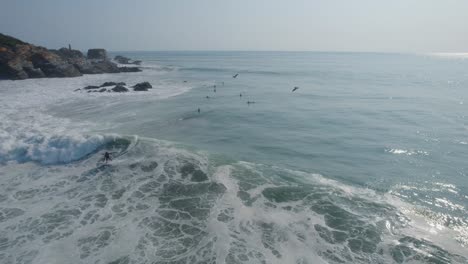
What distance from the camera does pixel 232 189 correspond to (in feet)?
51.4

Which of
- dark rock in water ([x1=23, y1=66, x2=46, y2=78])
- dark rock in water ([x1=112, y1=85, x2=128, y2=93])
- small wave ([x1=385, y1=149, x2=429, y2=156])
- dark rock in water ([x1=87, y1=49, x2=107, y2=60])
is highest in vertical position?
dark rock in water ([x1=87, y1=49, x2=107, y2=60])

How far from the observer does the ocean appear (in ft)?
37.2

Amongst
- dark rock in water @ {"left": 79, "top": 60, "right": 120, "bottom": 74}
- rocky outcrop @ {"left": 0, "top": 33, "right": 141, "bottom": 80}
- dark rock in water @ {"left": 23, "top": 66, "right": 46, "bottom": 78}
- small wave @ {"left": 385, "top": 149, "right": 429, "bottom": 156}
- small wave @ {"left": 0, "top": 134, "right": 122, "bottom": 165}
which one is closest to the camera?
small wave @ {"left": 0, "top": 134, "right": 122, "bottom": 165}

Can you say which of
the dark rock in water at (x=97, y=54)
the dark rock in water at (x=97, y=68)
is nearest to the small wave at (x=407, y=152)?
the dark rock in water at (x=97, y=68)

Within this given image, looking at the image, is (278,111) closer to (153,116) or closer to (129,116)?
(153,116)

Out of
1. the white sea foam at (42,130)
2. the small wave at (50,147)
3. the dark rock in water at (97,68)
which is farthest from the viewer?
the dark rock in water at (97,68)

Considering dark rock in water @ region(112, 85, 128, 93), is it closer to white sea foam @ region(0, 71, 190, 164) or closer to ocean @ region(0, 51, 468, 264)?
white sea foam @ region(0, 71, 190, 164)

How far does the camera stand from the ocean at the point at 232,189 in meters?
11.3

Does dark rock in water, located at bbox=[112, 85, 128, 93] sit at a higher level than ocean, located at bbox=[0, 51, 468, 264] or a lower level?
higher

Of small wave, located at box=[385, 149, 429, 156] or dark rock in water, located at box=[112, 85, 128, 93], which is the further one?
dark rock in water, located at box=[112, 85, 128, 93]

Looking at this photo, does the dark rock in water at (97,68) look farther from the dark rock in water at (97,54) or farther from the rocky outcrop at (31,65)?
the dark rock in water at (97,54)

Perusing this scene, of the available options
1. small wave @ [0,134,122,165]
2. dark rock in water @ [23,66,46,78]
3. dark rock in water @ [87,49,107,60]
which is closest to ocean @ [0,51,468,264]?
small wave @ [0,134,122,165]

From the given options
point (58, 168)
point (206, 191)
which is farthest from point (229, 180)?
point (58, 168)

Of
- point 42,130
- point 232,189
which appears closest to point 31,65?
point 42,130
